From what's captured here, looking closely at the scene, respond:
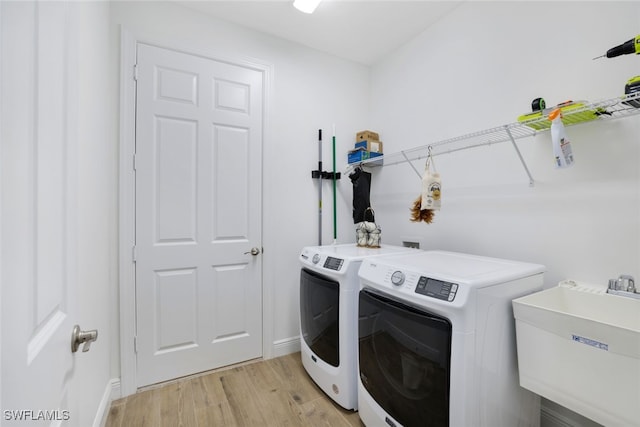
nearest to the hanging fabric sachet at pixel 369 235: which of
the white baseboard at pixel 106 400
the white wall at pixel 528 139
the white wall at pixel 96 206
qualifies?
the white wall at pixel 528 139

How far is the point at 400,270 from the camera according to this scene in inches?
52.9

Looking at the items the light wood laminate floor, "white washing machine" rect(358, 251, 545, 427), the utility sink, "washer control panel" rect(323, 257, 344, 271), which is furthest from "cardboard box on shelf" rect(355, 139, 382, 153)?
the light wood laminate floor

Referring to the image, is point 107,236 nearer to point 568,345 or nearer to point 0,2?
point 0,2

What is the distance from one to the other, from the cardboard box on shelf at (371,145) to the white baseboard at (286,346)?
1.84m

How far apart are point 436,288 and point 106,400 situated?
202 centimetres

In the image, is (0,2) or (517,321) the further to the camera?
(517,321)

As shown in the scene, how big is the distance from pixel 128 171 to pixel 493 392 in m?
2.37

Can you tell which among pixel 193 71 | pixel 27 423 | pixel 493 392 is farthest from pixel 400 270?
pixel 193 71

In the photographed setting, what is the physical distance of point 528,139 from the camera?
166 cm

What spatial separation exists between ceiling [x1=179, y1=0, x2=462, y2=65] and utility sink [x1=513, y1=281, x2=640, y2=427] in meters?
2.12

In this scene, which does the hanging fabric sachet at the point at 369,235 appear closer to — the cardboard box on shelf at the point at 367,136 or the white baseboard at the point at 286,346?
the cardboard box on shelf at the point at 367,136

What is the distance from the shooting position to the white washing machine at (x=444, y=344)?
1.09 metres

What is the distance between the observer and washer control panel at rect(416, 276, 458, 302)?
43.8 inches

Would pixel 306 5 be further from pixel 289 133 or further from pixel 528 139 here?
pixel 528 139
